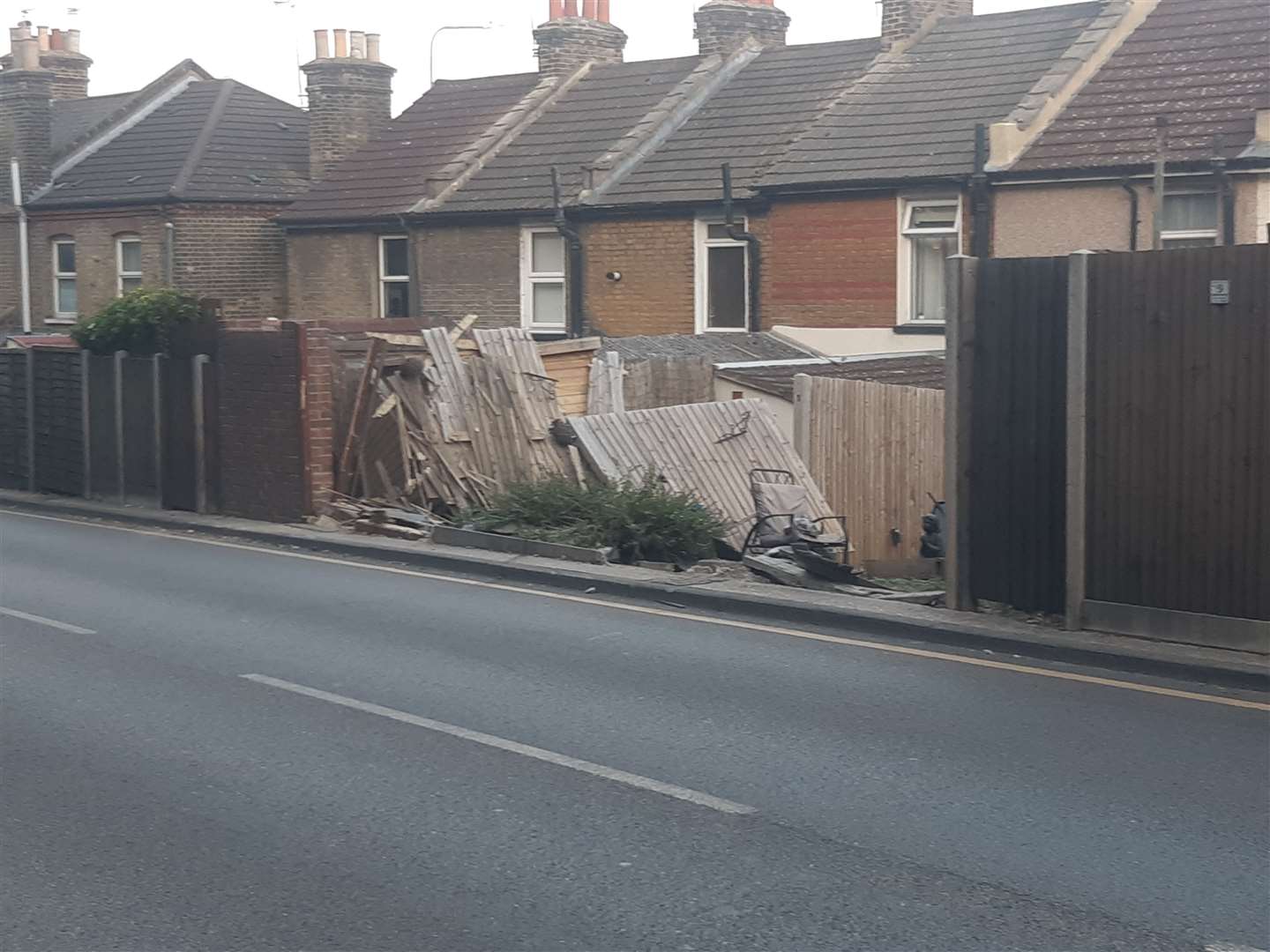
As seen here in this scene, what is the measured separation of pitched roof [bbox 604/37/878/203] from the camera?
25.6 metres

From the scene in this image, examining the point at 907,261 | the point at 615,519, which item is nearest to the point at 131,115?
the point at 907,261

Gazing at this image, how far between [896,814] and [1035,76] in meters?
19.1

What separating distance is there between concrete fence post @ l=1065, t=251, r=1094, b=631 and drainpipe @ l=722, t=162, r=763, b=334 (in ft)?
49.1

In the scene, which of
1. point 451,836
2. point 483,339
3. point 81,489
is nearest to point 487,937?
point 451,836

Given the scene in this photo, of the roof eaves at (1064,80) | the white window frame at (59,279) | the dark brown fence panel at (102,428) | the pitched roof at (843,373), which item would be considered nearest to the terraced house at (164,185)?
the white window frame at (59,279)

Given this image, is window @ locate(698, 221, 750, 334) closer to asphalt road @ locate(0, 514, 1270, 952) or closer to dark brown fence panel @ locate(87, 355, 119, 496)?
dark brown fence panel @ locate(87, 355, 119, 496)

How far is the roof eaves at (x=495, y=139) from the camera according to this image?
94.9ft

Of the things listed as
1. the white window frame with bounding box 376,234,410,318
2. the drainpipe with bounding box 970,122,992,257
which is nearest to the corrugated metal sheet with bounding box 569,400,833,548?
the drainpipe with bounding box 970,122,992,257

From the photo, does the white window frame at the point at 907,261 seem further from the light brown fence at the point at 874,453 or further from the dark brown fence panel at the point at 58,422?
the dark brown fence panel at the point at 58,422

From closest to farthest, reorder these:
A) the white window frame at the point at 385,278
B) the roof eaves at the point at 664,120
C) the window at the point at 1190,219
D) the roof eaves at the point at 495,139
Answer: the window at the point at 1190,219
the roof eaves at the point at 664,120
the roof eaves at the point at 495,139
the white window frame at the point at 385,278

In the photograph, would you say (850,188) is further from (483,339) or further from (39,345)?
(39,345)

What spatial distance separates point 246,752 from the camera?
7.47 m

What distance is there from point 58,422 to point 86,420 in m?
0.77

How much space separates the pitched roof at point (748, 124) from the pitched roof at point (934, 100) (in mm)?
958
